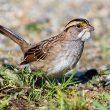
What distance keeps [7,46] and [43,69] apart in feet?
12.5

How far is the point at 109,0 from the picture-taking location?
13.7 m

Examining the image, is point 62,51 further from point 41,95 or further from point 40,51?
point 41,95

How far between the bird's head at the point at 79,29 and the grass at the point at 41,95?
0.89 meters

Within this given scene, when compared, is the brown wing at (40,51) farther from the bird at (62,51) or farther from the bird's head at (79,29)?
the bird's head at (79,29)

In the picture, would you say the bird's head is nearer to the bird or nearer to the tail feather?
the bird

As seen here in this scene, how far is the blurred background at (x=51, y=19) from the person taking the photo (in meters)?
10.8

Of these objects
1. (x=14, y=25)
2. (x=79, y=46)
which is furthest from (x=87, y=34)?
(x=14, y=25)

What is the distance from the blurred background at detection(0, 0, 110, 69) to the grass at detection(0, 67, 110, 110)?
11.8 ft

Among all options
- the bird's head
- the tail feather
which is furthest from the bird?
the tail feather

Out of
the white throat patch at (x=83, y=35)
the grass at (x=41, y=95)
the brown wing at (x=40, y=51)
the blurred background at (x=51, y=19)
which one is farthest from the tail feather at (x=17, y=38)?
the blurred background at (x=51, y=19)

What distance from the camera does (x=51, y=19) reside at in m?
12.8

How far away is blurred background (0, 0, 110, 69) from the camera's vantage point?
1076 centimetres

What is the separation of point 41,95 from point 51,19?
6.81 meters

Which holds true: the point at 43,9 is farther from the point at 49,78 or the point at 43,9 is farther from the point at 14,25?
the point at 49,78
